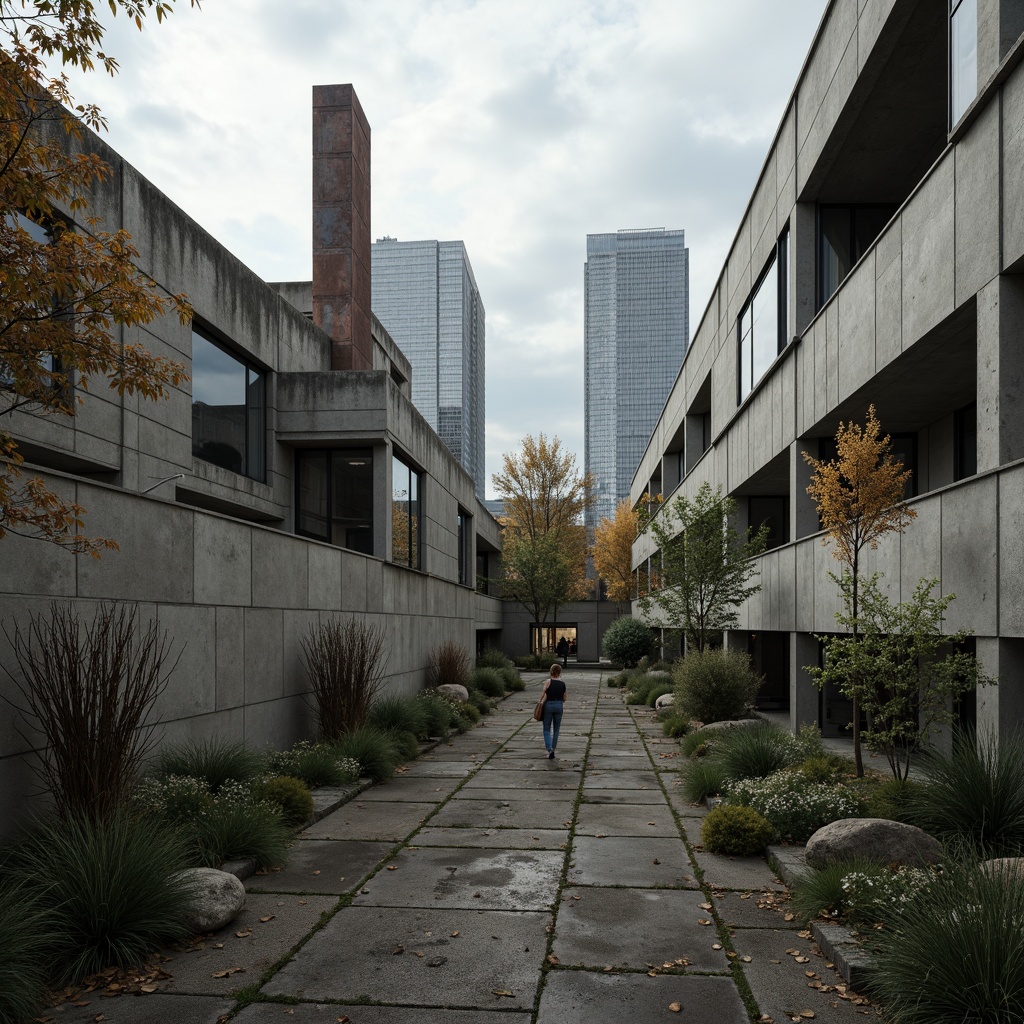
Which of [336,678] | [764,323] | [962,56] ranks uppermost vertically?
[962,56]

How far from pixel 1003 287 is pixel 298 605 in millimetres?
9517

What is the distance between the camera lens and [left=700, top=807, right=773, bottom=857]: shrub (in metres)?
8.64

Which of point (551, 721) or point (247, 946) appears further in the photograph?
point (551, 721)

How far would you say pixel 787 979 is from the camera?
5703 millimetres

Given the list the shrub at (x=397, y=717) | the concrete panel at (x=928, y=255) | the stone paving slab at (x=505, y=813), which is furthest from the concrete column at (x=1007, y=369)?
the shrub at (x=397, y=717)

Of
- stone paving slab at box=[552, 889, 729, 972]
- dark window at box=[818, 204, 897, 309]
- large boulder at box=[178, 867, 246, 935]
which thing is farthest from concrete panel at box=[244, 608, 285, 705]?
dark window at box=[818, 204, 897, 309]

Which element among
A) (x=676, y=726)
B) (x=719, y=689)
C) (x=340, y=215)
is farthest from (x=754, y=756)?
(x=340, y=215)

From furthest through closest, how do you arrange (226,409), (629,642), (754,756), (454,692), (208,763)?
(629,642)
(454,692)
(226,409)
(754,756)
(208,763)

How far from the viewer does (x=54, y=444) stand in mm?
11898

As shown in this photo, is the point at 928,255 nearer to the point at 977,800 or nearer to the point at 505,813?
the point at 977,800

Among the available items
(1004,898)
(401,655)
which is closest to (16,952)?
(1004,898)

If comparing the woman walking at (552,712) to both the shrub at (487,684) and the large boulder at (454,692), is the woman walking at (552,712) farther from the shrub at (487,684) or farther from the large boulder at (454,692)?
the shrub at (487,684)

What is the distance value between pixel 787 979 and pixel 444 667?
56.9 feet

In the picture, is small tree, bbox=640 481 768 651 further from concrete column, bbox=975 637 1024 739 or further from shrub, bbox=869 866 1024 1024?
shrub, bbox=869 866 1024 1024
